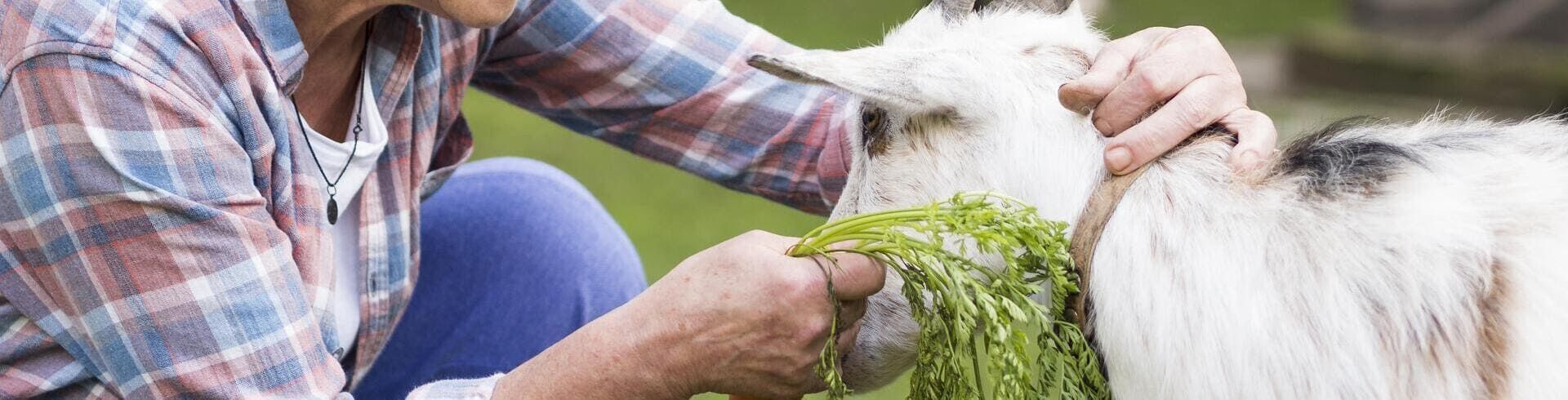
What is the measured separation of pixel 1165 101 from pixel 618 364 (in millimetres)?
873

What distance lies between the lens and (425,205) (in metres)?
3.43

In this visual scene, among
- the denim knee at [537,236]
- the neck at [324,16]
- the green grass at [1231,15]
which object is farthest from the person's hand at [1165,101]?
the green grass at [1231,15]

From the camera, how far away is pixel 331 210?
101 inches

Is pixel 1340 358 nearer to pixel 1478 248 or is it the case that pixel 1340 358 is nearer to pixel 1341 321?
pixel 1341 321

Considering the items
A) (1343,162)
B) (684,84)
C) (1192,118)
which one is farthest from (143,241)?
(1343,162)

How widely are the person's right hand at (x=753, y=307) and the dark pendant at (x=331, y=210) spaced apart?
62 centimetres

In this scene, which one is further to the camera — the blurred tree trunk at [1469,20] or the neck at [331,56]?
the blurred tree trunk at [1469,20]

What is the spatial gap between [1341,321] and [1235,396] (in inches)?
6.5

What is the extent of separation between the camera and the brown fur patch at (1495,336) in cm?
195

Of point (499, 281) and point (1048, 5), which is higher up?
point (1048, 5)

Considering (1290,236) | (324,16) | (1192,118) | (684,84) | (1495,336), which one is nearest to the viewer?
(1495,336)

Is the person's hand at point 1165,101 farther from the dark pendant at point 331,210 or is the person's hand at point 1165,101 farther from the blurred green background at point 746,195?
the dark pendant at point 331,210

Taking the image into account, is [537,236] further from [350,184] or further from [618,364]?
[618,364]

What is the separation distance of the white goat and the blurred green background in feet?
0.87
